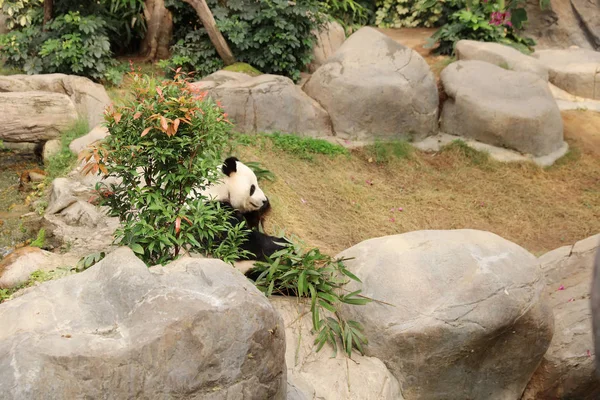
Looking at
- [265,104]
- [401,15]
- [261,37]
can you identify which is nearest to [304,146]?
[265,104]

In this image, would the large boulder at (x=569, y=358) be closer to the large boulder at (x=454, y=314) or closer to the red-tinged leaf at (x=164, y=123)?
the large boulder at (x=454, y=314)

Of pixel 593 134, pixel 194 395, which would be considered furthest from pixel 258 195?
pixel 593 134

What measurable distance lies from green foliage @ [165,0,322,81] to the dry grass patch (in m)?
1.82

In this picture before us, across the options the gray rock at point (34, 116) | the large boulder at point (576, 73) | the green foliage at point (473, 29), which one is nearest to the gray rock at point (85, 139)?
the gray rock at point (34, 116)

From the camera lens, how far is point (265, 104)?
8.47 m

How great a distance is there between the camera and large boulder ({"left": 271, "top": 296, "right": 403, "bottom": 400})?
174 inches

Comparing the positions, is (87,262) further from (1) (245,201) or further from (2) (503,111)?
(2) (503,111)

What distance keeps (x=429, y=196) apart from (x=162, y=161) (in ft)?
15.1

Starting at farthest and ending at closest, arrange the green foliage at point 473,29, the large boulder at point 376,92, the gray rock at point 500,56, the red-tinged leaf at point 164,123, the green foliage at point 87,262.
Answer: the green foliage at point 473,29 → the gray rock at point 500,56 → the large boulder at point 376,92 → the green foliage at point 87,262 → the red-tinged leaf at point 164,123

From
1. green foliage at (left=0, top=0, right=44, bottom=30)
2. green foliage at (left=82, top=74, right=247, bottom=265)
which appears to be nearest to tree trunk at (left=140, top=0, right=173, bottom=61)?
green foliage at (left=0, top=0, right=44, bottom=30)

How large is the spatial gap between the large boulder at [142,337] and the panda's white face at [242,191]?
222cm

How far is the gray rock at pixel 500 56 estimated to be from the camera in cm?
1042

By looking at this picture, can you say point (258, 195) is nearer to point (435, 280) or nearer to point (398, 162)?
point (435, 280)

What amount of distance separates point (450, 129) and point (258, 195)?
14.7 ft
